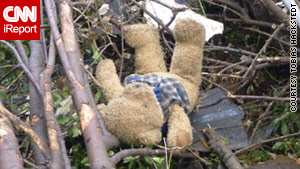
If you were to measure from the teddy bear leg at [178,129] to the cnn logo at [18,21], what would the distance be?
0.70m

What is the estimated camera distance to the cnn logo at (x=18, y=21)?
1903 millimetres

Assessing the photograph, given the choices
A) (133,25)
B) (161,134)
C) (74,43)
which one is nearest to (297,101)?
(161,134)

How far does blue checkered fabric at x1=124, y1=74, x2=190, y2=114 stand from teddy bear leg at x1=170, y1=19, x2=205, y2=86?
11cm

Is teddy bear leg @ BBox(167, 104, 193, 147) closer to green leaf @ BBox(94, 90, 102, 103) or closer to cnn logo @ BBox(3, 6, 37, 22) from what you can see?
green leaf @ BBox(94, 90, 102, 103)

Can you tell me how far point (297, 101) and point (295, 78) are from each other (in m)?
0.19

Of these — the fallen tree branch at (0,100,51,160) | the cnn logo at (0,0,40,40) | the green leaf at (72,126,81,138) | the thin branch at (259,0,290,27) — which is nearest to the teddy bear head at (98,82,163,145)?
the green leaf at (72,126,81,138)

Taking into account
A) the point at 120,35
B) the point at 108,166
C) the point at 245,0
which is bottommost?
the point at 108,166

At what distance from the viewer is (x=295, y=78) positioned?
207cm

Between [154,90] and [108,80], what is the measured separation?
0.24m

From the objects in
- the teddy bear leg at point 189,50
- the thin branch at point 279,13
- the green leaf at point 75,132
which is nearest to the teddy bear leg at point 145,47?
the teddy bear leg at point 189,50

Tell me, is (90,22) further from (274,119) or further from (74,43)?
(274,119)

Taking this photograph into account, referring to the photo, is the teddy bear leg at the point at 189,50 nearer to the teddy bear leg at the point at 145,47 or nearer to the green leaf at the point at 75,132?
the teddy bear leg at the point at 145,47

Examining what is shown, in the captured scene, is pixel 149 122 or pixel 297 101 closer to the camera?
pixel 149 122

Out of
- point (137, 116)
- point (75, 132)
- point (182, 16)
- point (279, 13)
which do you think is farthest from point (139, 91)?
point (279, 13)
